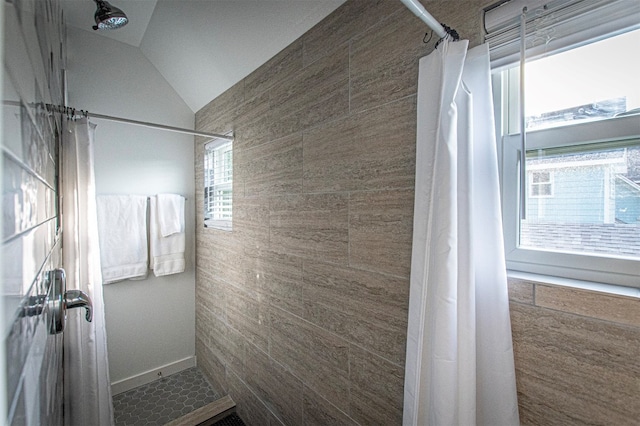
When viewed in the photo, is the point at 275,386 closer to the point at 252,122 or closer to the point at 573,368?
the point at 573,368

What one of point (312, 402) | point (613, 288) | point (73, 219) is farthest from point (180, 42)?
point (613, 288)

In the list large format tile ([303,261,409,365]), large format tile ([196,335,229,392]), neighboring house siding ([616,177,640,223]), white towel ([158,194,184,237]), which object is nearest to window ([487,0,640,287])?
neighboring house siding ([616,177,640,223])

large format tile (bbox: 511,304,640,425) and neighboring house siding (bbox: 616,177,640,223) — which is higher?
neighboring house siding (bbox: 616,177,640,223)

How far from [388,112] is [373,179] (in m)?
0.26

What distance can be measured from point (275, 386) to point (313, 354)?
484mm

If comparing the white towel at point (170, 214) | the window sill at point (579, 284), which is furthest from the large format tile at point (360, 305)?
the white towel at point (170, 214)

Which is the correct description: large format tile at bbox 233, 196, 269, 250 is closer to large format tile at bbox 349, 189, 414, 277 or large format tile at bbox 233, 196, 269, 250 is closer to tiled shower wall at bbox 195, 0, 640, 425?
tiled shower wall at bbox 195, 0, 640, 425

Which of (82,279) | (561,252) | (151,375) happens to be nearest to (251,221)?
(82,279)

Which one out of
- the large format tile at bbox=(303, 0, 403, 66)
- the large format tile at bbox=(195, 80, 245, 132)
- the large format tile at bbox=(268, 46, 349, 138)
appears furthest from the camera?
the large format tile at bbox=(195, 80, 245, 132)

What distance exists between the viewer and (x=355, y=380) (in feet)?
3.98

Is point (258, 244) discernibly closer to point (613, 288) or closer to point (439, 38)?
point (439, 38)

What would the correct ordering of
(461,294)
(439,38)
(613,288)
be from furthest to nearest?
(439,38) < (461,294) < (613,288)

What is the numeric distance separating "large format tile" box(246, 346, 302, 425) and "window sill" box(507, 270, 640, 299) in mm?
1224

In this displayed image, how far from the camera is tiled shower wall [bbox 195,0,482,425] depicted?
1056 millimetres
